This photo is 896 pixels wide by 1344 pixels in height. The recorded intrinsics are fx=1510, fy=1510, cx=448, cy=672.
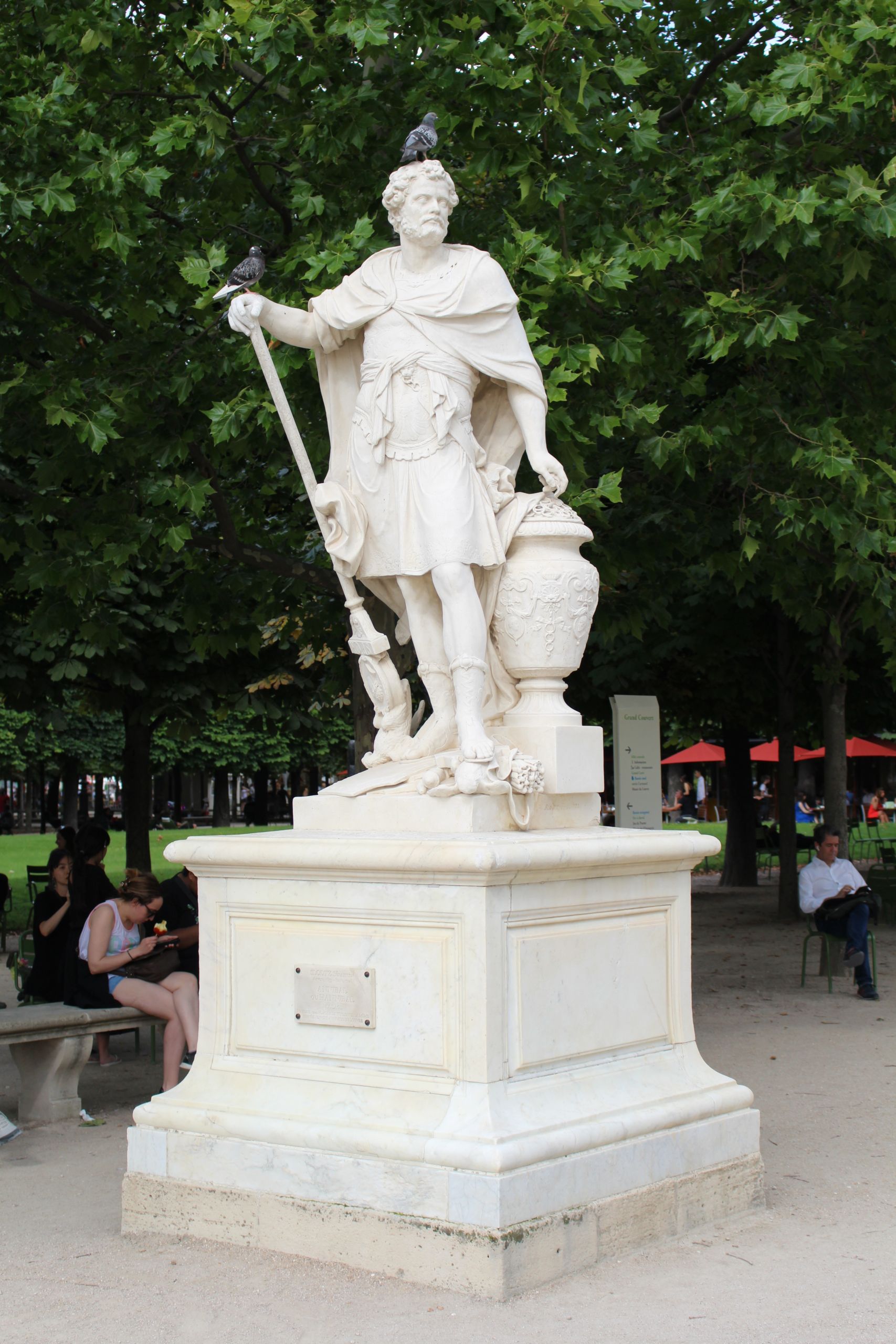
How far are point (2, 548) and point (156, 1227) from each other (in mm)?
6298

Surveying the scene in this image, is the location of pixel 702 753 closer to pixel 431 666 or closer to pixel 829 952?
pixel 829 952

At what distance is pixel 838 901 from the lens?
11.7m

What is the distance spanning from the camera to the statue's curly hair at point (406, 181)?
585 centimetres

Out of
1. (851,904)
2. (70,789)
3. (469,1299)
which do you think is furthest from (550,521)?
(70,789)

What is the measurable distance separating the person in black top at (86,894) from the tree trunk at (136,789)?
253 inches

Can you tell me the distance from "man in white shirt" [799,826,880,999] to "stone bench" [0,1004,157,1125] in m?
6.24

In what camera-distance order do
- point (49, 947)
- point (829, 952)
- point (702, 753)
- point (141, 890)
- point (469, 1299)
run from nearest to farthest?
point (469, 1299), point (141, 890), point (49, 947), point (829, 952), point (702, 753)

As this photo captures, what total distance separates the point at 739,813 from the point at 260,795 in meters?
28.6

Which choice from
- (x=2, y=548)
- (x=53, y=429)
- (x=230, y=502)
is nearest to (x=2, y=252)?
(x=53, y=429)

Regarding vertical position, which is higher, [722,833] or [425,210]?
[425,210]

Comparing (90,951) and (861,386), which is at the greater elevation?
(861,386)

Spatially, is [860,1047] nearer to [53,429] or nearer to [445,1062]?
[445,1062]

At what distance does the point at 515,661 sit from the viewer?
19.1ft

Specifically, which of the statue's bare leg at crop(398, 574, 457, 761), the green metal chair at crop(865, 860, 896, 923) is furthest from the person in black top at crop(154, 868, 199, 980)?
the green metal chair at crop(865, 860, 896, 923)
